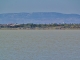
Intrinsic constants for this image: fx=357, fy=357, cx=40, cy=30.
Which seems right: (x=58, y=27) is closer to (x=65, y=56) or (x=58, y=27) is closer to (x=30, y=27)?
(x=30, y=27)

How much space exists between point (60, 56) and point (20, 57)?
3.11 m

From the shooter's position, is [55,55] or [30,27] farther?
[30,27]

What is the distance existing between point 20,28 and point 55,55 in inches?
4487

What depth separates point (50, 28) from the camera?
139 m

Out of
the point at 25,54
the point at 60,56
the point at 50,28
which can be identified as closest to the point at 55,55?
the point at 60,56

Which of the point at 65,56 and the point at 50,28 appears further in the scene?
the point at 50,28

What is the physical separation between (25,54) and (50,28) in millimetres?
110467

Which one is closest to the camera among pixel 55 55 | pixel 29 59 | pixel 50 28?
pixel 29 59

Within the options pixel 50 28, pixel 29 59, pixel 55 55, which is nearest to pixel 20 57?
pixel 29 59

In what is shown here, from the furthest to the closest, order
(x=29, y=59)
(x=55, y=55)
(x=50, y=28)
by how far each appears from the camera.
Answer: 1. (x=50, y=28)
2. (x=55, y=55)
3. (x=29, y=59)

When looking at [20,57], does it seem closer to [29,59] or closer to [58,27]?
[29,59]

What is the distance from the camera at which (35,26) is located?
14200cm

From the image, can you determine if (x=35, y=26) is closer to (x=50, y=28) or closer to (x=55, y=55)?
(x=50, y=28)

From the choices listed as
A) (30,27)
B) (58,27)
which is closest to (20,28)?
(30,27)
